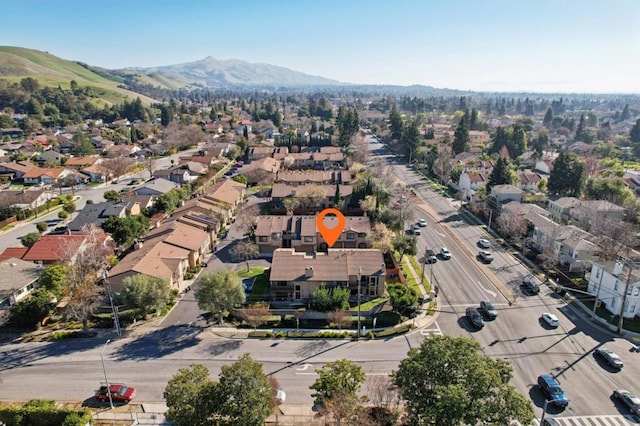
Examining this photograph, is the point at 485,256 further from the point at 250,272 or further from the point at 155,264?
the point at 155,264

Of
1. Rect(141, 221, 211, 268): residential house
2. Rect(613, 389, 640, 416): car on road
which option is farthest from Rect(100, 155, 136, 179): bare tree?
Rect(613, 389, 640, 416): car on road

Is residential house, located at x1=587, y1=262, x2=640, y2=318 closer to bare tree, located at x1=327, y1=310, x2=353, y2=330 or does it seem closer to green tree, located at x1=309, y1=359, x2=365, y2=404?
bare tree, located at x1=327, y1=310, x2=353, y2=330

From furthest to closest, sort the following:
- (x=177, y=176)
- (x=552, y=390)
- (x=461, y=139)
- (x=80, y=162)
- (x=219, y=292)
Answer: (x=461, y=139), (x=80, y=162), (x=177, y=176), (x=219, y=292), (x=552, y=390)

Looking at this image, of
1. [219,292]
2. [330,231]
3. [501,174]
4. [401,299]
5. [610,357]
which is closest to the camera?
[610,357]

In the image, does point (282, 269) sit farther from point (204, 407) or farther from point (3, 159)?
point (3, 159)

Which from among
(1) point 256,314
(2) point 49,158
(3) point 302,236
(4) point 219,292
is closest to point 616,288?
(3) point 302,236

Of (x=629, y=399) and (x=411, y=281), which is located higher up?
(x=629, y=399)

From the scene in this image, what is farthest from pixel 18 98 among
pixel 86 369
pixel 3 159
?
pixel 86 369
